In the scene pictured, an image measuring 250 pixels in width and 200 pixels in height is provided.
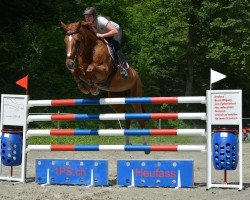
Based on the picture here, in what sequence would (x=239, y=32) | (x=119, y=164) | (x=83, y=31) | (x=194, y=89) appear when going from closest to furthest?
(x=83, y=31)
(x=119, y=164)
(x=239, y=32)
(x=194, y=89)

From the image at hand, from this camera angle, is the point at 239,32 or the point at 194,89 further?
the point at 194,89

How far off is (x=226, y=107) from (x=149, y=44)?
836 inches

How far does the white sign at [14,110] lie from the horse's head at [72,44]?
1.46 metres

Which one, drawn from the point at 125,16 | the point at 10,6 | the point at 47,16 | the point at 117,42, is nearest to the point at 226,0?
the point at 125,16

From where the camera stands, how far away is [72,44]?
18.2 feet

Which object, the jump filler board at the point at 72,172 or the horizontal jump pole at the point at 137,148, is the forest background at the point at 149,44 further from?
the horizontal jump pole at the point at 137,148

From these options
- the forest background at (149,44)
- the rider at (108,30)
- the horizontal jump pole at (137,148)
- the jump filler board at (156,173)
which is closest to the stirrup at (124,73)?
the rider at (108,30)

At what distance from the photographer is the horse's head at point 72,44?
5.50 meters

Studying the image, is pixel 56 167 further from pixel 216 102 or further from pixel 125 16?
pixel 125 16

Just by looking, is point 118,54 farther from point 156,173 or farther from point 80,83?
point 156,173

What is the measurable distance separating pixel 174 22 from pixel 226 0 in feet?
10.1

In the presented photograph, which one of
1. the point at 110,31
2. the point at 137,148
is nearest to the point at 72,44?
the point at 110,31

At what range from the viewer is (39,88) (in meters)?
20.5

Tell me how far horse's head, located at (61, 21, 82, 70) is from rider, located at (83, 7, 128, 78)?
0.40 meters
